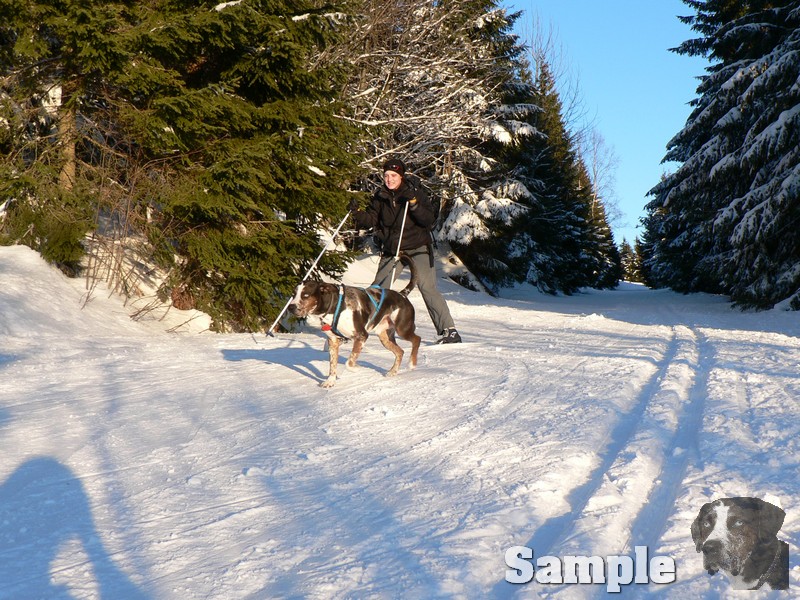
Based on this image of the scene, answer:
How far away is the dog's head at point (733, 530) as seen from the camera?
8.39 ft

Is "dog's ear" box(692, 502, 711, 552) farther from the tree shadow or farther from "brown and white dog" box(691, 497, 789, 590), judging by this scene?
the tree shadow

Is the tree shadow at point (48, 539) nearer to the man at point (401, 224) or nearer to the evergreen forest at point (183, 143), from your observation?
the man at point (401, 224)

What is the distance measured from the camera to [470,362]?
7.29m

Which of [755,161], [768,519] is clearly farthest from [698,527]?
[755,161]

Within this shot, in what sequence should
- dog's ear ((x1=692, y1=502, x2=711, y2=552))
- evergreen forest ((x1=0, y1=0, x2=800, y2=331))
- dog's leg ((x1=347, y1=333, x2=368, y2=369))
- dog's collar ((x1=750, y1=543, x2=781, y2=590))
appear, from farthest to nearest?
evergreen forest ((x1=0, y1=0, x2=800, y2=331))
dog's leg ((x1=347, y1=333, x2=368, y2=369))
dog's ear ((x1=692, y1=502, x2=711, y2=552))
dog's collar ((x1=750, y1=543, x2=781, y2=590))

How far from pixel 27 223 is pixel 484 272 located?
17701 mm

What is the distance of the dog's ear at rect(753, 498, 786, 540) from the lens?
9.13 ft

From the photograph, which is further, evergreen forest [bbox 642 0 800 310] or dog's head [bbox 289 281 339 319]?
evergreen forest [bbox 642 0 800 310]

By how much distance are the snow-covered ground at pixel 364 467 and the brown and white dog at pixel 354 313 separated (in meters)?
0.35

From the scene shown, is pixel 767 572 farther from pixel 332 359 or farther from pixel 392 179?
pixel 392 179

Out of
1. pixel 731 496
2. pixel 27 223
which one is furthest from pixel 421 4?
pixel 731 496

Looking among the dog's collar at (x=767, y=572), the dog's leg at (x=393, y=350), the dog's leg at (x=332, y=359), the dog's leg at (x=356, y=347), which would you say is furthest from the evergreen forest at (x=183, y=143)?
the dog's collar at (x=767, y=572)

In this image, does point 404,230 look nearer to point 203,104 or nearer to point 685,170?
point 203,104

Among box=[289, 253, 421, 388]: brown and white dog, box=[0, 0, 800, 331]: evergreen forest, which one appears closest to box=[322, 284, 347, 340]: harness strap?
box=[289, 253, 421, 388]: brown and white dog
